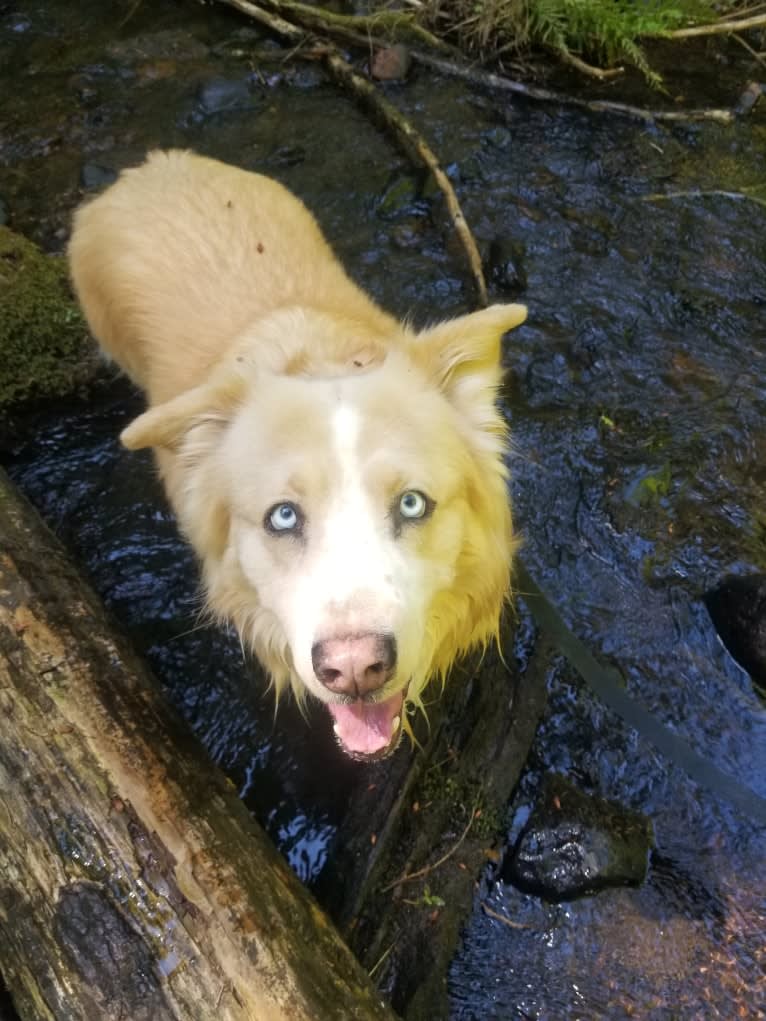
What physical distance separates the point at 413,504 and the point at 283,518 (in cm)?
43

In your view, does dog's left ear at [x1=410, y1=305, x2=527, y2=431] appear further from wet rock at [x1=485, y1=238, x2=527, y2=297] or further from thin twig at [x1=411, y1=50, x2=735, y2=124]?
thin twig at [x1=411, y1=50, x2=735, y2=124]

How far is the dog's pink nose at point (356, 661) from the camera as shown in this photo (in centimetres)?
220

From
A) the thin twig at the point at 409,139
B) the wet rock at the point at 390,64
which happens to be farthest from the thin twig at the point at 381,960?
the wet rock at the point at 390,64

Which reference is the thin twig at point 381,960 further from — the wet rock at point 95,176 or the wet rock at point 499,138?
the wet rock at point 499,138

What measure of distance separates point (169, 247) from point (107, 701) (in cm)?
225

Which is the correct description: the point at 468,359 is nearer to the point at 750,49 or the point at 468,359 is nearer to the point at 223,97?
the point at 223,97

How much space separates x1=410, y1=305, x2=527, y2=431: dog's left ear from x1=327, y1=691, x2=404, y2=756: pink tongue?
45.9 inches

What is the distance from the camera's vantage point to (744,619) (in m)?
3.94

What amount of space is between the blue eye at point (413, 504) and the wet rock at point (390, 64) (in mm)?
6106

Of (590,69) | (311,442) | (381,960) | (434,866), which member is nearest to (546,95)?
(590,69)

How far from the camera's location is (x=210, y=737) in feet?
12.5

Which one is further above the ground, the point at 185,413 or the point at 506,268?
the point at 185,413

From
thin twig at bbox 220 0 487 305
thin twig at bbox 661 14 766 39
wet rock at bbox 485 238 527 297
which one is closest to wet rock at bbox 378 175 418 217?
thin twig at bbox 220 0 487 305

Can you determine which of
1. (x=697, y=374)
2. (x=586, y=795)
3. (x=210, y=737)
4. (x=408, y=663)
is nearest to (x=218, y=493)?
(x=408, y=663)
